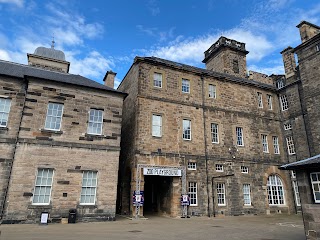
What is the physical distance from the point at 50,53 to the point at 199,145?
87.6ft

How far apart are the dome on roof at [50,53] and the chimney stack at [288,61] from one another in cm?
2821

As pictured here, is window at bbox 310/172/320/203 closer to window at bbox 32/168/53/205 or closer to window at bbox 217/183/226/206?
window at bbox 217/183/226/206

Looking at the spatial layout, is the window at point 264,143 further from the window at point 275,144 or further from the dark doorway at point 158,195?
the dark doorway at point 158,195

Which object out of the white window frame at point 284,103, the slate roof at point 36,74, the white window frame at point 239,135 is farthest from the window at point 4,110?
the white window frame at point 284,103

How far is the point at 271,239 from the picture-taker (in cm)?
898

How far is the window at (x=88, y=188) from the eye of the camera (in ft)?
46.3

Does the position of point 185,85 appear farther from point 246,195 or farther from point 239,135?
point 246,195

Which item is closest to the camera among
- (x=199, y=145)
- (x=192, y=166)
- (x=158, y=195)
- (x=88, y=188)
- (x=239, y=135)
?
(x=88, y=188)

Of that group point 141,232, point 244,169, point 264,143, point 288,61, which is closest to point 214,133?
point 244,169

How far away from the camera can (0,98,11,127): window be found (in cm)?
1383

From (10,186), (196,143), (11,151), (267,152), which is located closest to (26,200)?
(10,186)

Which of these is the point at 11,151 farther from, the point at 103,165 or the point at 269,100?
the point at 269,100

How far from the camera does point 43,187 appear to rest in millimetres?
13438

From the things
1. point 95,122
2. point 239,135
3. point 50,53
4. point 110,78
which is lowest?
point 95,122
